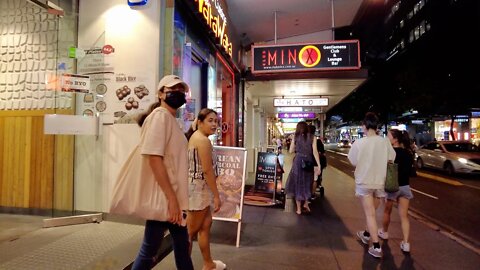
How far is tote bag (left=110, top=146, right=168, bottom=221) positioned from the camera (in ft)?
7.50

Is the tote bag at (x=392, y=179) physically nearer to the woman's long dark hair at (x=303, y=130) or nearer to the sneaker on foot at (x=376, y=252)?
the sneaker on foot at (x=376, y=252)

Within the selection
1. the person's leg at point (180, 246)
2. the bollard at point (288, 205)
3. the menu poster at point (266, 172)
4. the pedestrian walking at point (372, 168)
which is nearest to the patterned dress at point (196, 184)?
the person's leg at point (180, 246)

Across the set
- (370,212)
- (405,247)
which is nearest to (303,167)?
(370,212)

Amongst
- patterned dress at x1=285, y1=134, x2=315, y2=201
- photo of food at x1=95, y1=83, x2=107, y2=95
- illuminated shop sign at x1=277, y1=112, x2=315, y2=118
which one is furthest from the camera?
illuminated shop sign at x1=277, y1=112, x2=315, y2=118

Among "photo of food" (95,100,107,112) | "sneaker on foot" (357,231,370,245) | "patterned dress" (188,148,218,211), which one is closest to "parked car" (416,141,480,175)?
"sneaker on foot" (357,231,370,245)

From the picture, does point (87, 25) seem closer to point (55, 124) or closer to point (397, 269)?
point (55, 124)

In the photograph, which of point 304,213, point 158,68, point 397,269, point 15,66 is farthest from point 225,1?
point 397,269

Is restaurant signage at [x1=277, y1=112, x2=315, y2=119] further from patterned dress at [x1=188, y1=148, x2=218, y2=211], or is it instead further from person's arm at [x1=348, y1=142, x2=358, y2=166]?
patterned dress at [x1=188, y1=148, x2=218, y2=211]

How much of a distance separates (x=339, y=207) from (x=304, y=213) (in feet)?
3.95

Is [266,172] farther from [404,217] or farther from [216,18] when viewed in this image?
[216,18]

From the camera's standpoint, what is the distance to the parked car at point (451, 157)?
13237 millimetres

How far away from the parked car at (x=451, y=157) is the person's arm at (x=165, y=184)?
14.5 m

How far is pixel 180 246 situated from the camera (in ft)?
8.30

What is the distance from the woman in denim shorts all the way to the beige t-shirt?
3568 mm
